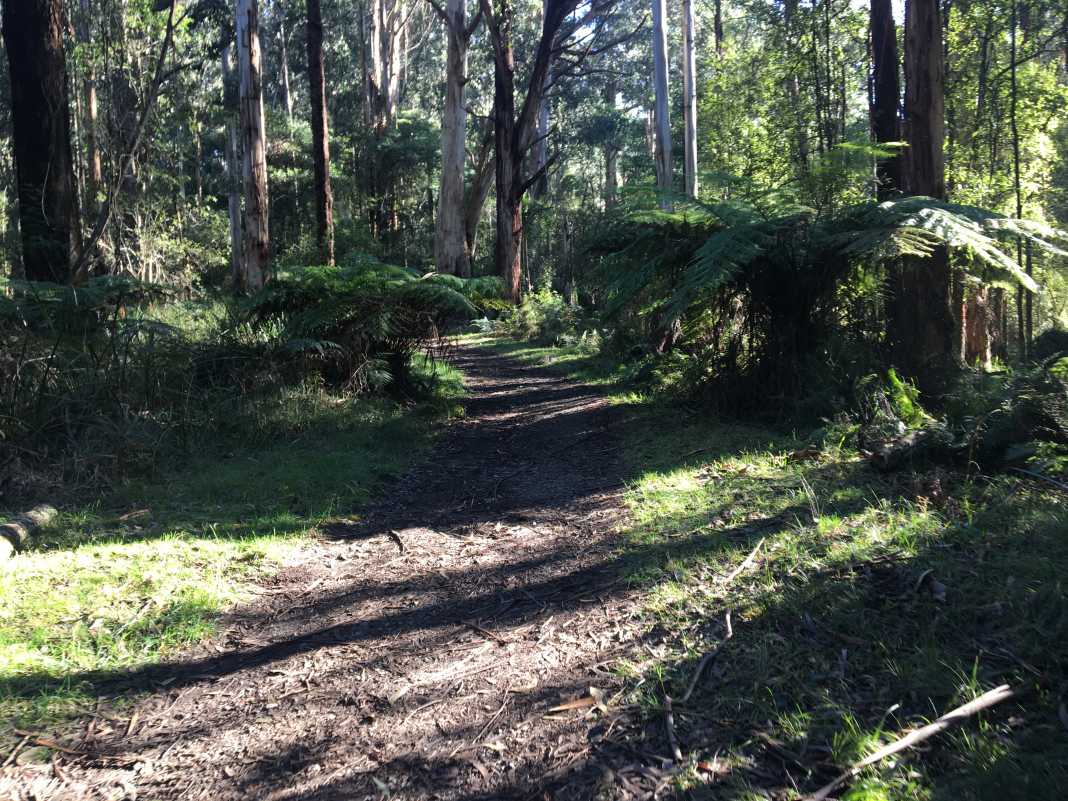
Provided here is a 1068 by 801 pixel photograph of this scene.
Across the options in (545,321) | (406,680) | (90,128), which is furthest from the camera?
(90,128)

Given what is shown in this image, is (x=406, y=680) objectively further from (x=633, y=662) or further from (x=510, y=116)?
(x=510, y=116)

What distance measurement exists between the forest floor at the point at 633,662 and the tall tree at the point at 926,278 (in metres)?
2.15

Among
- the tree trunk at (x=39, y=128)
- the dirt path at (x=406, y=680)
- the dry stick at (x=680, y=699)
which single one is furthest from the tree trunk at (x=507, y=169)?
the dry stick at (x=680, y=699)

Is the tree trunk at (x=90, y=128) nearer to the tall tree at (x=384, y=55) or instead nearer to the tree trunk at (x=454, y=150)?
the tree trunk at (x=454, y=150)

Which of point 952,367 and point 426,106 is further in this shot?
point 426,106

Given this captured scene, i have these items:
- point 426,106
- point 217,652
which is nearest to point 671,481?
point 217,652

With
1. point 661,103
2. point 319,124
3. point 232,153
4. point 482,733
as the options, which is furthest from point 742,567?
point 232,153

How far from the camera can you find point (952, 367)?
682 cm

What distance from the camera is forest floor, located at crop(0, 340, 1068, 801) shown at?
2.57 m

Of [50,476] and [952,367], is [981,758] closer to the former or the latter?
[952,367]

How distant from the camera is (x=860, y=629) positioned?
3.21 metres

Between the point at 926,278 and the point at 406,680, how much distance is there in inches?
241

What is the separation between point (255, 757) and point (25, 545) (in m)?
2.99

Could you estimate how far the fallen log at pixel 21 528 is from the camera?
4.56 meters
